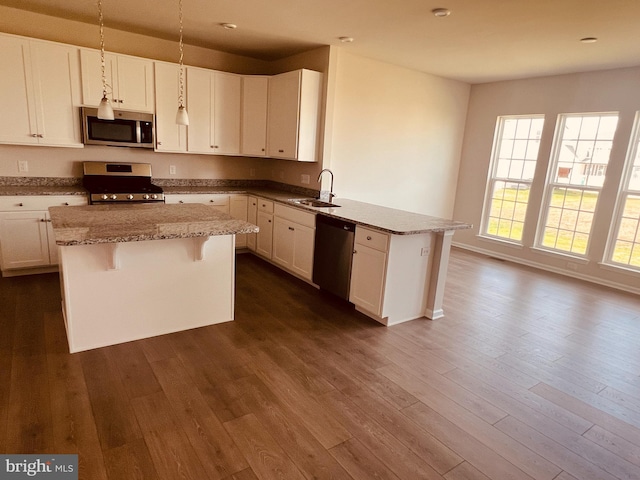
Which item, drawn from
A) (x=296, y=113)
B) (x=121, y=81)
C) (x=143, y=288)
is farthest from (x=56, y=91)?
(x=143, y=288)

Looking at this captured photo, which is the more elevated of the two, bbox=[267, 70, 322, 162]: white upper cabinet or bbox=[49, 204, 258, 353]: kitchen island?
bbox=[267, 70, 322, 162]: white upper cabinet

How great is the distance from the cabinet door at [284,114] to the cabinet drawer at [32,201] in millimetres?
2305

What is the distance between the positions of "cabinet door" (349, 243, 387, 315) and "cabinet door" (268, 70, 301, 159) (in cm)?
179

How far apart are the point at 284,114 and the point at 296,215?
1.36 m

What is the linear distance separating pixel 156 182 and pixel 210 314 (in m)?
2.54

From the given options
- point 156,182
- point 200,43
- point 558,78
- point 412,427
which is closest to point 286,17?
point 200,43

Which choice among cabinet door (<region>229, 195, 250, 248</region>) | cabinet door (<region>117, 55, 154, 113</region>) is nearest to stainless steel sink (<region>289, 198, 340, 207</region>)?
cabinet door (<region>229, 195, 250, 248</region>)

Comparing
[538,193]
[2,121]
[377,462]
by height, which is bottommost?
[377,462]

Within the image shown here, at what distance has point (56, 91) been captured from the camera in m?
3.99

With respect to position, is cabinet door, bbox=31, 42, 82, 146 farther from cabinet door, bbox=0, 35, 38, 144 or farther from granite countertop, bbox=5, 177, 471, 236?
granite countertop, bbox=5, 177, 471, 236

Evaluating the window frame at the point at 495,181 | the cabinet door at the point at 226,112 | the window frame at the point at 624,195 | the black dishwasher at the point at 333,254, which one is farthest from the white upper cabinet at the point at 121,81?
the window frame at the point at 624,195

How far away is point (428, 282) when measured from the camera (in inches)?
142

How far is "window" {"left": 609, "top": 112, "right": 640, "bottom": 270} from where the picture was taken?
15.4ft

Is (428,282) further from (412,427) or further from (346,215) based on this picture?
(412,427)
